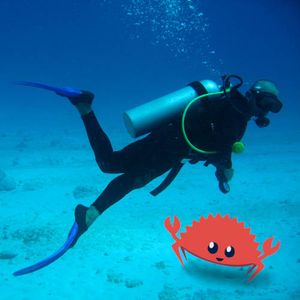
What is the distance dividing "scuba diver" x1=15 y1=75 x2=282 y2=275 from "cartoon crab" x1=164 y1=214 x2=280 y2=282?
114 centimetres

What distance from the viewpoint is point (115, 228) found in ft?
24.7

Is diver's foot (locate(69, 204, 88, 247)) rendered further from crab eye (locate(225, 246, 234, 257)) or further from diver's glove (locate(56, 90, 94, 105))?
crab eye (locate(225, 246, 234, 257))

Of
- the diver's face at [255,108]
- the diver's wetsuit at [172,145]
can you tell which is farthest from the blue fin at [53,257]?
the diver's face at [255,108]

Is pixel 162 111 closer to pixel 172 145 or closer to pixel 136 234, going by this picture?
pixel 172 145

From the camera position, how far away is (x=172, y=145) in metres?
4.34

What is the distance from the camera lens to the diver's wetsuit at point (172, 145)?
4164 mm

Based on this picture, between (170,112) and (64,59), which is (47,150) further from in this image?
(64,59)

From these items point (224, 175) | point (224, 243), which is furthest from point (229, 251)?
point (224, 175)

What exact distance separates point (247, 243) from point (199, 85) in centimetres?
277

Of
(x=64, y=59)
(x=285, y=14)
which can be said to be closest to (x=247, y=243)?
(x=285, y=14)

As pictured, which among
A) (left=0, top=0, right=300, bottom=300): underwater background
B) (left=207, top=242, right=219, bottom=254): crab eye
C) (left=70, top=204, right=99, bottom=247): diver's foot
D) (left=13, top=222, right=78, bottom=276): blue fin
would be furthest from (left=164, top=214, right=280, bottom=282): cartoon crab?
(left=13, top=222, right=78, bottom=276): blue fin

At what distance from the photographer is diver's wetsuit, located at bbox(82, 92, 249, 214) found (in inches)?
164

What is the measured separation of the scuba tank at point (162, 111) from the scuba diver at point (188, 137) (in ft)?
0.05

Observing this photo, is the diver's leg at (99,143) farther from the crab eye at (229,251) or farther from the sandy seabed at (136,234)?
the crab eye at (229,251)
